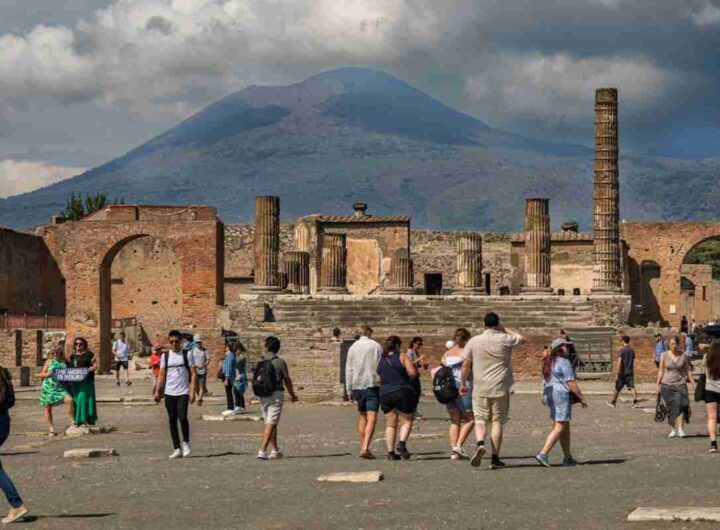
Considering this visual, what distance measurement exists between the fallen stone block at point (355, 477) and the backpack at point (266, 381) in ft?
8.15

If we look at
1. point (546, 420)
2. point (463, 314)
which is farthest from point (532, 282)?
point (546, 420)

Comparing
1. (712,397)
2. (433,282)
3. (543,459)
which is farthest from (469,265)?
(543,459)

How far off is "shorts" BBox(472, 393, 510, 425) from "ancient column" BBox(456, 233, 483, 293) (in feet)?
102

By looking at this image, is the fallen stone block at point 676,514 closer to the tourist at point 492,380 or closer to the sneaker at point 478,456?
the sneaker at point 478,456

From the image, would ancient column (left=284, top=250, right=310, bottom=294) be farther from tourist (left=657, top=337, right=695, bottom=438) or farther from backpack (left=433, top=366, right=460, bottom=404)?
backpack (left=433, top=366, right=460, bottom=404)

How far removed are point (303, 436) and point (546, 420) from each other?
4.40 metres

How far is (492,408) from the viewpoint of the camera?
14.8 meters

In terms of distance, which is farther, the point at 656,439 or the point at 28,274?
the point at 28,274

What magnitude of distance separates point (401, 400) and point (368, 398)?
541mm

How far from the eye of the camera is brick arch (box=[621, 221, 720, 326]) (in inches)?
2340

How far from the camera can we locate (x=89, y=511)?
1247cm

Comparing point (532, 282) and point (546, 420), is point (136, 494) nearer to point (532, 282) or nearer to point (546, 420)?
point (546, 420)

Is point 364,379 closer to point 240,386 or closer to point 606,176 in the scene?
point 240,386

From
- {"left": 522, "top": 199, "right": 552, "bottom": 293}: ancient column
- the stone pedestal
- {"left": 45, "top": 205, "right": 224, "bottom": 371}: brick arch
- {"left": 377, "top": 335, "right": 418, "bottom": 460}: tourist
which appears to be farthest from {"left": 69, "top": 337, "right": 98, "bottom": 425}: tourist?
the stone pedestal
